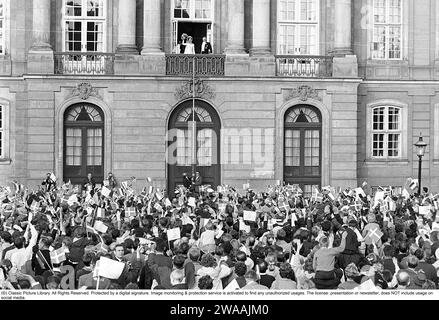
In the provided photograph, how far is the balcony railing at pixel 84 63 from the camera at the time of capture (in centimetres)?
4345

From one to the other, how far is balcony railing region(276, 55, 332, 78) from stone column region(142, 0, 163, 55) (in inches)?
221

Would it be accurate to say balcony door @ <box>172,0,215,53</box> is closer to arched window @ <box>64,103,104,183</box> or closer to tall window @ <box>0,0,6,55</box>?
arched window @ <box>64,103,104,183</box>

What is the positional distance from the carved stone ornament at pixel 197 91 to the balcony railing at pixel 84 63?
322cm

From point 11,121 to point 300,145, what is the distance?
1334cm

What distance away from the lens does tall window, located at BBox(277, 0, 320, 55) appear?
149ft

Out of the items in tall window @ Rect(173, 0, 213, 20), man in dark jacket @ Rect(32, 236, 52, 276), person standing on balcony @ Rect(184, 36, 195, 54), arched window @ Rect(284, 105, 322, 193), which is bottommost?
man in dark jacket @ Rect(32, 236, 52, 276)

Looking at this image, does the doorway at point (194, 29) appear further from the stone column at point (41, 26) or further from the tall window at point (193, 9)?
the stone column at point (41, 26)

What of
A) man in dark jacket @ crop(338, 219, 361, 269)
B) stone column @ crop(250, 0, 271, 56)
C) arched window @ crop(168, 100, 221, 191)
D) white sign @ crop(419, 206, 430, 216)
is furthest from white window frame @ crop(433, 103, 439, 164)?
man in dark jacket @ crop(338, 219, 361, 269)

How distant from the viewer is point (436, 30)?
153ft

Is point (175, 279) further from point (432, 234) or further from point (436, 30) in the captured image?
point (436, 30)

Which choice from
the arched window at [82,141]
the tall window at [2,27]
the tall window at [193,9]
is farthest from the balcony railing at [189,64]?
the tall window at [2,27]

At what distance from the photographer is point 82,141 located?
43750 millimetres

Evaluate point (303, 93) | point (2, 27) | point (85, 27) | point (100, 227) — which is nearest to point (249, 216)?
point (100, 227)
